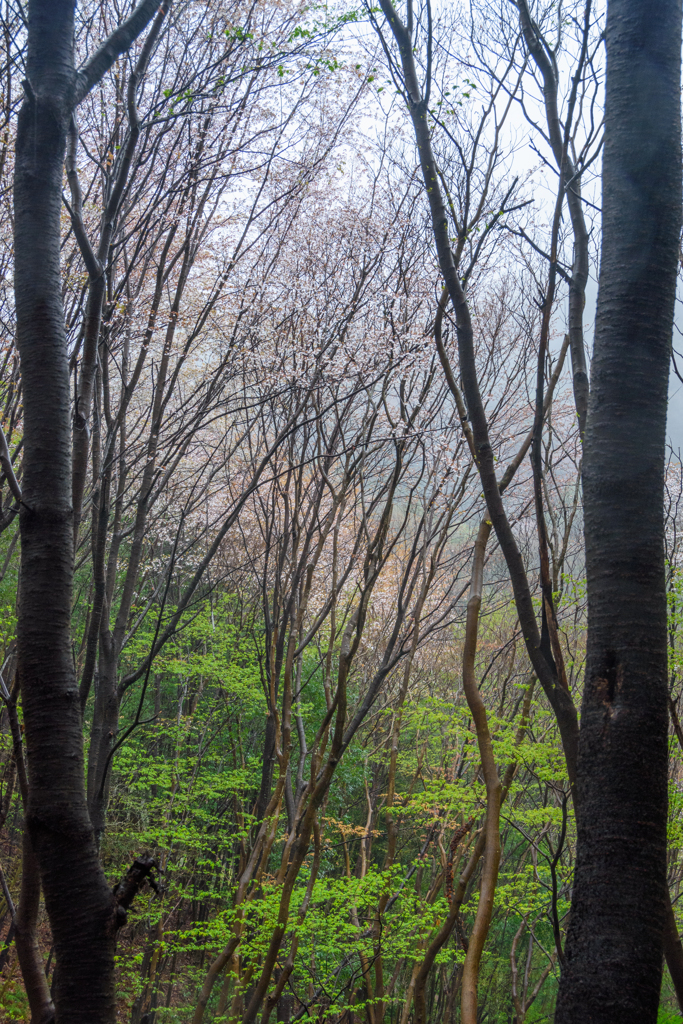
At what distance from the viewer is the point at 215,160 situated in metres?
4.20

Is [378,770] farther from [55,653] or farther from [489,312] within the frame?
[55,653]

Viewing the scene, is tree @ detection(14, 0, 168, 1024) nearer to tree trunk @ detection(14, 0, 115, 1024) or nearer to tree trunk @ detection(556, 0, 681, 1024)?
tree trunk @ detection(14, 0, 115, 1024)

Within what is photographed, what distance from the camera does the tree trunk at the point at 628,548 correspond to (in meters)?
1.17

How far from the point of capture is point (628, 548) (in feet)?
4.50

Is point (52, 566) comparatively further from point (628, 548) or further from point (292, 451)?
point (292, 451)

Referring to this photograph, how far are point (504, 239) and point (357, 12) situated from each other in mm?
3264

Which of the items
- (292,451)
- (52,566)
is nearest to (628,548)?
(52,566)

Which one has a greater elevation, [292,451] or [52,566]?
[292,451]

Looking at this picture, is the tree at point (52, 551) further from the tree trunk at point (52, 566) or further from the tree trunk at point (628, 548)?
the tree trunk at point (628, 548)

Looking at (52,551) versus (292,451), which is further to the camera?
(292,451)

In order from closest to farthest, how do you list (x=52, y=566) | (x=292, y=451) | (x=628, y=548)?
(x=628, y=548) → (x=52, y=566) → (x=292, y=451)

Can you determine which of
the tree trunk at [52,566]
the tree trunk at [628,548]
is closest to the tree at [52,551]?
the tree trunk at [52,566]

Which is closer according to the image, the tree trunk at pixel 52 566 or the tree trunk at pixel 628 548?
the tree trunk at pixel 628 548

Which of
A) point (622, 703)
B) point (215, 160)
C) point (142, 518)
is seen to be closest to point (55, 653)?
point (622, 703)
